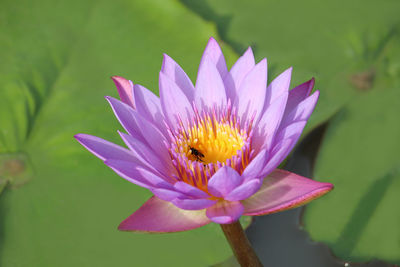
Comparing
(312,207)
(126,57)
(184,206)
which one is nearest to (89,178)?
(126,57)

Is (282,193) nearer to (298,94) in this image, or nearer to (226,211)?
(226,211)

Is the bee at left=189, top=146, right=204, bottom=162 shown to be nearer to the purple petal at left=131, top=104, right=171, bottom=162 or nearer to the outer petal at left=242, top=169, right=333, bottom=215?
the purple petal at left=131, top=104, right=171, bottom=162

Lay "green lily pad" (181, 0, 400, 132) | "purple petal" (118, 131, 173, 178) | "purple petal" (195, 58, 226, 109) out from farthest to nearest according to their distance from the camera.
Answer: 1. "green lily pad" (181, 0, 400, 132)
2. "purple petal" (195, 58, 226, 109)
3. "purple petal" (118, 131, 173, 178)

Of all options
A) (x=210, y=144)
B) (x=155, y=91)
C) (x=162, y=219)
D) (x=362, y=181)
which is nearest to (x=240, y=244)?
(x=162, y=219)

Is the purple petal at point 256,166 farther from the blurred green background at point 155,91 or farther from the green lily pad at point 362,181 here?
the green lily pad at point 362,181

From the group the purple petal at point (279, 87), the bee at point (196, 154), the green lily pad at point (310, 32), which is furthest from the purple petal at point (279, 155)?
the green lily pad at point (310, 32)

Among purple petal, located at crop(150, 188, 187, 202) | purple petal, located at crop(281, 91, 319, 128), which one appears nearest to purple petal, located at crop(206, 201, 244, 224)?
purple petal, located at crop(150, 188, 187, 202)
